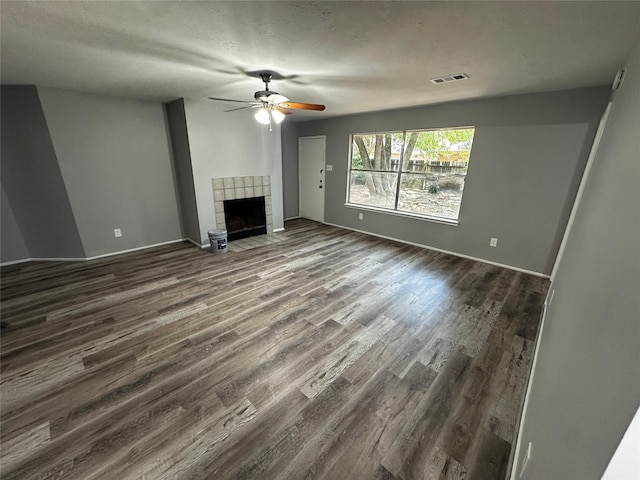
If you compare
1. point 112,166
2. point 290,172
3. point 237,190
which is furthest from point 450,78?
point 112,166

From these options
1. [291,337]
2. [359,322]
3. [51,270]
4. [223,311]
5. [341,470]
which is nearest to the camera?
[341,470]

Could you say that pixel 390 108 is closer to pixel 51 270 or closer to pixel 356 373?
pixel 356 373

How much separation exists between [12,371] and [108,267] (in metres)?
2.00

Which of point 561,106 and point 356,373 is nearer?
point 356,373

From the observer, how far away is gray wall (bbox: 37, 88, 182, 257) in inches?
138

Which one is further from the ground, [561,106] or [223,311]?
[561,106]

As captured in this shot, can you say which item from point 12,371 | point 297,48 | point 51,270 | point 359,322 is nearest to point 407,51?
point 297,48

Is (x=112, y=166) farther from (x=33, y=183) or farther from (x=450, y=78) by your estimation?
(x=450, y=78)

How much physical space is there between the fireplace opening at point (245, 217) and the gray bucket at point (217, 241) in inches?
20.0

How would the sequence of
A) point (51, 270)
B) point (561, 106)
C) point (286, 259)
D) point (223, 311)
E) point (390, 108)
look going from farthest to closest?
point (390, 108), point (286, 259), point (51, 270), point (561, 106), point (223, 311)

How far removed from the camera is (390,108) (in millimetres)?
4375

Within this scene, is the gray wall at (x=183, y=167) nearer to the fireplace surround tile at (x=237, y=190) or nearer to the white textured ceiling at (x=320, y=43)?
the fireplace surround tile at (x=237, y=190)

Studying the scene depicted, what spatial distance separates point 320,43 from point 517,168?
10.2ft

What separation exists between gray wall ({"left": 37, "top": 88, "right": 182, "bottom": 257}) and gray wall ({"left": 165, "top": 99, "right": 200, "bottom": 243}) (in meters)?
0.12
